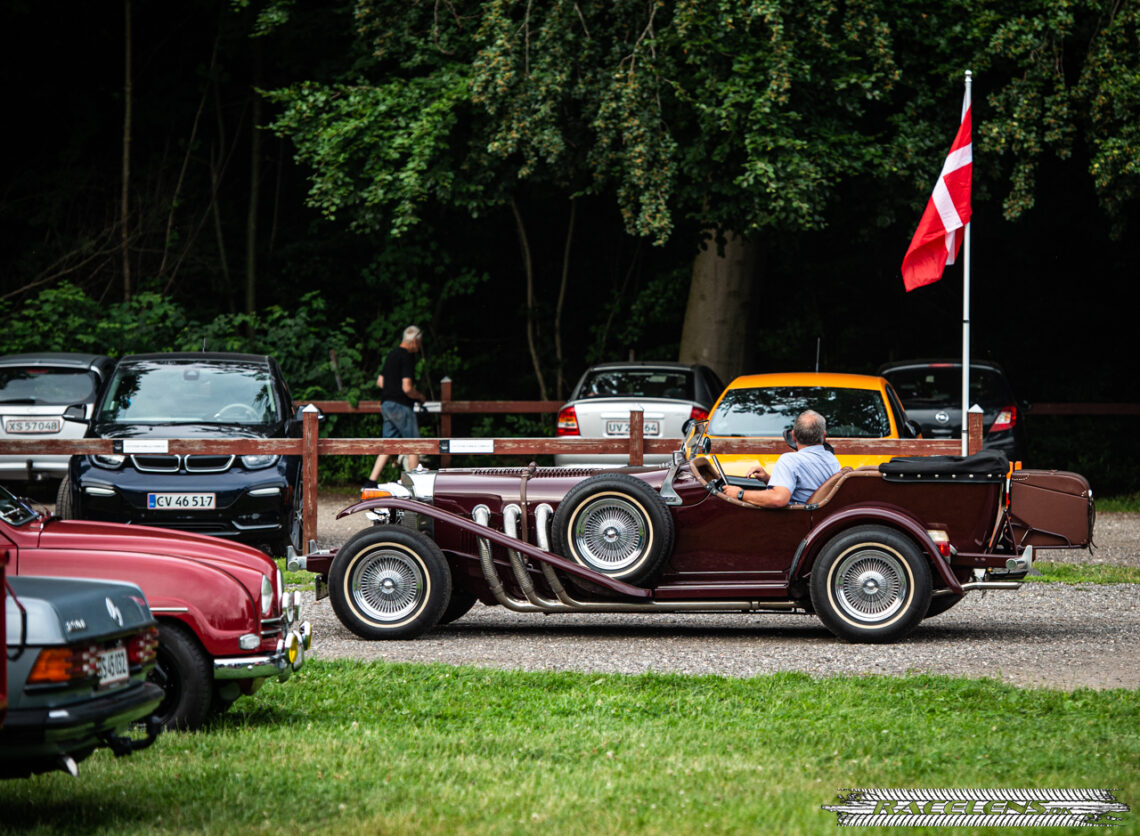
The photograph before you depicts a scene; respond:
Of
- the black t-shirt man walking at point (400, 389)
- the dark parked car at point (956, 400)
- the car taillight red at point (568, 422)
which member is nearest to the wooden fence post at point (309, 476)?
the car taillight red at point (568, 422)

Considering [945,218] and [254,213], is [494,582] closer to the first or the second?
[945,218]

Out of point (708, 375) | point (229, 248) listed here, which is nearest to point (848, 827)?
point (708, 375)

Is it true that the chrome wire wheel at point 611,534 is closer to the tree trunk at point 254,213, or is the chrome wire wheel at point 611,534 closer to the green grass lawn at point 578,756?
the green grass lawn at point 578,756

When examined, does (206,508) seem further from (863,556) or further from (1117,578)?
(1117,578)

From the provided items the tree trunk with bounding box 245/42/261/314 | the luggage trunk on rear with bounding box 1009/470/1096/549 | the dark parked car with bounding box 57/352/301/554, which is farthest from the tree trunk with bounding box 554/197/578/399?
the luggage trunk on rear with bounding box 1009/470/1096/549

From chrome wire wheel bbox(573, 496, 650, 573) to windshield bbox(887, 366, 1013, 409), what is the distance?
9.28m

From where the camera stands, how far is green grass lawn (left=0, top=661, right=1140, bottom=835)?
522 centimetres

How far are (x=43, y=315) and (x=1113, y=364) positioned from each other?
16.9 m

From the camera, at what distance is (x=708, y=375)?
17609mm

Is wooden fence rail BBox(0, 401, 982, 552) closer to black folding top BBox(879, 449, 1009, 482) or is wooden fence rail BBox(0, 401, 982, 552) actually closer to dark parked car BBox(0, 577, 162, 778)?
black folding top BBox(879, 449, 1009, 482)

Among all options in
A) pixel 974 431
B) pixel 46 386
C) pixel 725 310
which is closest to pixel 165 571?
pixel 974 431

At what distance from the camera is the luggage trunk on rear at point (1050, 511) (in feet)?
30.7

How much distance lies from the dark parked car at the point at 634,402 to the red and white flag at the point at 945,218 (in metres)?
3.15

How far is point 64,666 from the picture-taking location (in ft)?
15.6
